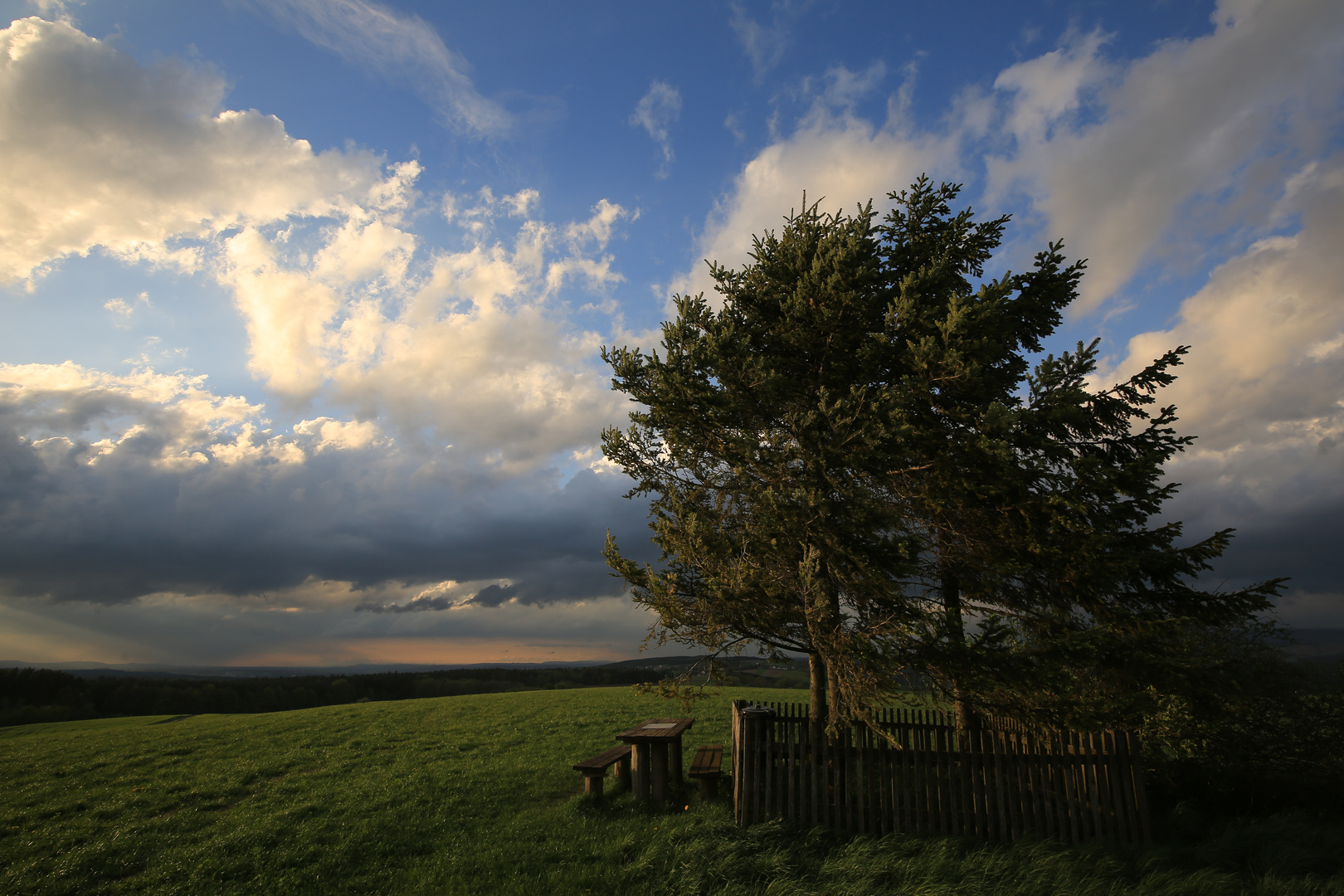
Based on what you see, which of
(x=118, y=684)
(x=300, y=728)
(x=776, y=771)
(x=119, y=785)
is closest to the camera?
(x=776, y=771)

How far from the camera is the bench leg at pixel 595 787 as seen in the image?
373 inches

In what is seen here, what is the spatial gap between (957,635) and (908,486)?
9.24 ft

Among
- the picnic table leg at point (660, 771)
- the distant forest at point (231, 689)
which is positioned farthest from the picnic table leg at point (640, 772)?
the distant forest at point (231, 689)

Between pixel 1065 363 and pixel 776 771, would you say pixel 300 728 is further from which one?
pixel 1065 363

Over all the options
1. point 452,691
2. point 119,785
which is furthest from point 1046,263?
point 452,691

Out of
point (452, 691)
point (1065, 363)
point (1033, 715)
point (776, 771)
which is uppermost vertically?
point (1065, 363)

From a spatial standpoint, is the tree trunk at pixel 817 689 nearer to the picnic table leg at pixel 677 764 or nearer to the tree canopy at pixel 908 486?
the tree canopy at pixel 908 486

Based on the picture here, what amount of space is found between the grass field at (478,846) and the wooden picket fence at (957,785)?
477mm

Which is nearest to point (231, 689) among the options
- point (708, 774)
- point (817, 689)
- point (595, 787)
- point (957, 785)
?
point (595, 787)

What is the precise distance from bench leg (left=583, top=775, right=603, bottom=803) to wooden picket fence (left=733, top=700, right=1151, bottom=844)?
2.45 metres

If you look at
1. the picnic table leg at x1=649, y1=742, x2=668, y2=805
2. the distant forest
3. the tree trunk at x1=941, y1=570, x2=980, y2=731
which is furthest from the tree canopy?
the distant forest

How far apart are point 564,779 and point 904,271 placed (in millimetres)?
12637

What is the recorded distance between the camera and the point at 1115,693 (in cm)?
930

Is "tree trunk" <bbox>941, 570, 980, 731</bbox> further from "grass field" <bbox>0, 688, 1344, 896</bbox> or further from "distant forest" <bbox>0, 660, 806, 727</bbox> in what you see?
"distant forest" <bbox>0, 660, 806, 727</bbox>
